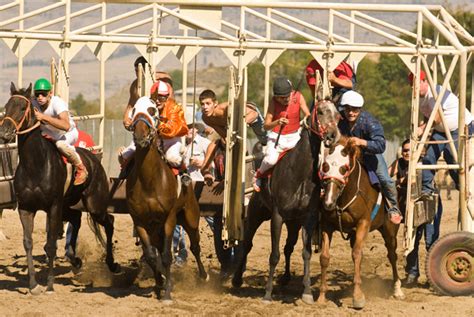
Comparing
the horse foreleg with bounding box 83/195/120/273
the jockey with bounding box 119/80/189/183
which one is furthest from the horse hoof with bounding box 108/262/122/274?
the jockey with bounding box 119/80/189/183

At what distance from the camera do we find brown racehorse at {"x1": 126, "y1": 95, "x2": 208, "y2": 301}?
11766 millimetres

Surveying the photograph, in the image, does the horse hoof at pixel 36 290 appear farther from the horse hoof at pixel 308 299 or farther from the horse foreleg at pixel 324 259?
the horse foreleg at pixel 324 259

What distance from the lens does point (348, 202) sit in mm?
11758

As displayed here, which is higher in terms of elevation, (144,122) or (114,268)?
(144,122)

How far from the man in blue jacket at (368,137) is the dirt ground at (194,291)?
118 cm

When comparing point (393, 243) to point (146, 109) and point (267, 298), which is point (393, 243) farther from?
point (146, 109)

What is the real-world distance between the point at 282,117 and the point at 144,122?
1.65 m

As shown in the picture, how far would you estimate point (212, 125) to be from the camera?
1387 cm

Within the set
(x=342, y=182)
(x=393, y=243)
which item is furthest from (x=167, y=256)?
(x=393, y=243)

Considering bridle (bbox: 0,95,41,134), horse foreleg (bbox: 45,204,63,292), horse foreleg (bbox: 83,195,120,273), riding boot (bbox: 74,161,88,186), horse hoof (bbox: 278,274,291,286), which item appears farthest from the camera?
horse foreleg (bbox: 83,195,120,273)

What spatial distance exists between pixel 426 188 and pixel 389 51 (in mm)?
1720

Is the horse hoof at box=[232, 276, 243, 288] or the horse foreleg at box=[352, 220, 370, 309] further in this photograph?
the horse hoof at box=[232, 276, 243, 288]

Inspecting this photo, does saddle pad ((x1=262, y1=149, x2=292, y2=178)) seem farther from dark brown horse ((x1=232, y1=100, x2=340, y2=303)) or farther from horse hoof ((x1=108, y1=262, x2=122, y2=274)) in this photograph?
horse hoof ((x1=108, y1=262, x2=122, y2=274))

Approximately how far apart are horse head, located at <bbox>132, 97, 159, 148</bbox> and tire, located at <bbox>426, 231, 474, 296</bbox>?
3.42 meters
